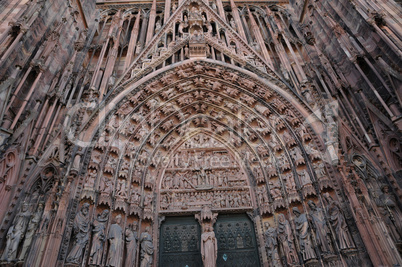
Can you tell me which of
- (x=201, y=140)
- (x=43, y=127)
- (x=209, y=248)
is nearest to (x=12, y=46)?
(x=43, y=127)

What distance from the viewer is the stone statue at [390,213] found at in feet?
18.0

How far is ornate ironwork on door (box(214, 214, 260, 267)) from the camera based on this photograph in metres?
7.11

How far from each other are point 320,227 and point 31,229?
6401 mm

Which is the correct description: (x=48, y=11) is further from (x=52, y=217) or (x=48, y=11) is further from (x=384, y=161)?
(x=384, y=161)

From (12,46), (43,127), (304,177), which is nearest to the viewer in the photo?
(12,46)

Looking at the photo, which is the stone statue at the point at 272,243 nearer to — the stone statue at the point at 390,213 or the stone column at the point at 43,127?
the stone statue at the point at 390,213

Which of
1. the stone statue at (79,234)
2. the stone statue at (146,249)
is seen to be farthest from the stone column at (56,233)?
the stone statue at (146,249)

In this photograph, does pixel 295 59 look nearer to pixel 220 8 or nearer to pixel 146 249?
pixel 220 8

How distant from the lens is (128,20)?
11812 millimetres

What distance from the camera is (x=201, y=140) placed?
370 inches

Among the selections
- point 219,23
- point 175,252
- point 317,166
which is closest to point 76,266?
point 175,252

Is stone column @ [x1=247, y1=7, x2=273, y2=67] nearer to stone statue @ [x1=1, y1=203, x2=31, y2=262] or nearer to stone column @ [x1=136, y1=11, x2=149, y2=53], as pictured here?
stone column @ [x1=136, y1=11, x2=149, y2=53]

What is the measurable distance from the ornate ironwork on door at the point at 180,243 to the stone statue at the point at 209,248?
490 mm

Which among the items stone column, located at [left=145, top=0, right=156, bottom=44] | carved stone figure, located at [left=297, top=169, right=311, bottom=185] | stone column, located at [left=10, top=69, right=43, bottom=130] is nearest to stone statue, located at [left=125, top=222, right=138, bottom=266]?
stone column, located at [left=10, top=69, right=43, bottom=130]
